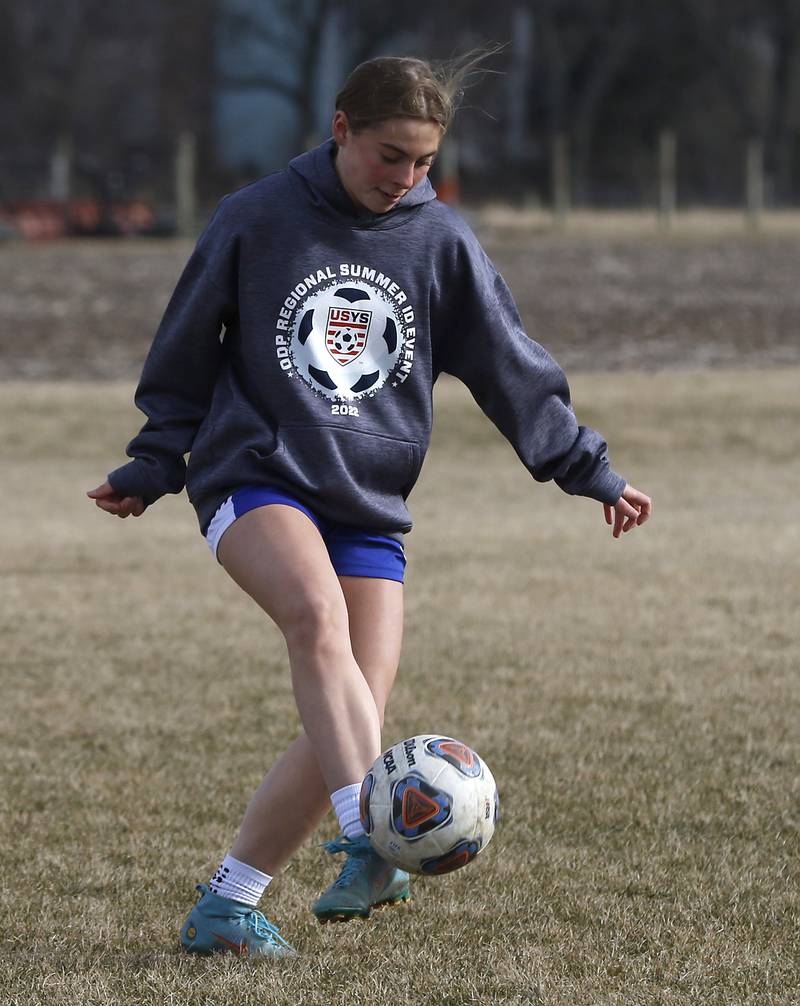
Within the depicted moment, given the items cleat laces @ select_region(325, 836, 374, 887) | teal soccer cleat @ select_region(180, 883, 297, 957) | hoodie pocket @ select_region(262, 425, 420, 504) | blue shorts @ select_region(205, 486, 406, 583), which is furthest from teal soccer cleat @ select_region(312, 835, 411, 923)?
hoodie pocket @ select_region(262, 425, 420, 504)

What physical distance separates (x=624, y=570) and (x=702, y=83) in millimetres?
43743

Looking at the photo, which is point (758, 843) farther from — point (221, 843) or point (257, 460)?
point (257, 460)

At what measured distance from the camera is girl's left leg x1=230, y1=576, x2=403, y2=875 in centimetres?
357

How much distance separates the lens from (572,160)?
154ft

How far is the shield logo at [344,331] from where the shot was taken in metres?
3.58

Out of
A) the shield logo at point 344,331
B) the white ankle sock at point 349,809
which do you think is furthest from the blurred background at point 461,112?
the white ankle sock at point 349,809

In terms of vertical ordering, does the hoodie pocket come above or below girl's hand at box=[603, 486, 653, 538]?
above

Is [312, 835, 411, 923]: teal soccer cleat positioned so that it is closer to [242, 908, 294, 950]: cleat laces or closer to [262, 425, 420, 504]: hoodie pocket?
[242, 908, 294, 950]: cleat laces

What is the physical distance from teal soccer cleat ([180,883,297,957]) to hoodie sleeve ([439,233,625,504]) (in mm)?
1113

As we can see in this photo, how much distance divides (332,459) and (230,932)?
3.20 feet

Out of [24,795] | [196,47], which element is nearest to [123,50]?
[196,47]

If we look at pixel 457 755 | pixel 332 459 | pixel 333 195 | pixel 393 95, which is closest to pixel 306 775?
pixel 457 755

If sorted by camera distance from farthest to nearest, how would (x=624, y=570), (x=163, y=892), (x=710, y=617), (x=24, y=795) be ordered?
(x=624, y=570)
(x=710, y=617)
(x=24, y=795)
(x=163, y=892)

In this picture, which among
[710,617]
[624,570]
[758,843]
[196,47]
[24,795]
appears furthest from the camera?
[196,47]
